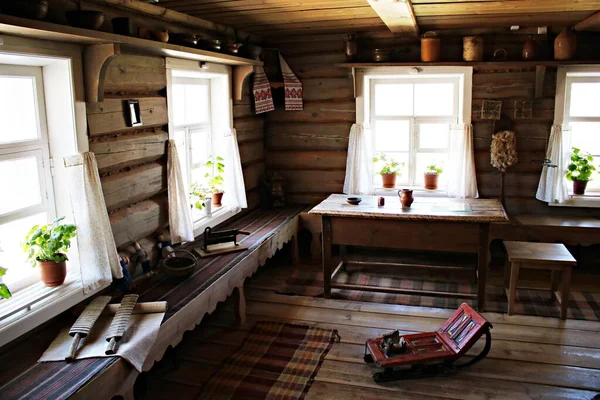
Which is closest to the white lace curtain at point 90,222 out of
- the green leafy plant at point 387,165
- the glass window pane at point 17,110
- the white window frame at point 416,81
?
the glass window pane at point 17,110

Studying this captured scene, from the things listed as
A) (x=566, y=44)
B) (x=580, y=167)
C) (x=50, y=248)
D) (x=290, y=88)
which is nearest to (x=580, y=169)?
(x=580, y=167)

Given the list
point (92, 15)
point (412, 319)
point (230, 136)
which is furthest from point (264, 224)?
point (92, 15)

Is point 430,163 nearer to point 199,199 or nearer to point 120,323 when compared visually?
point 199,199

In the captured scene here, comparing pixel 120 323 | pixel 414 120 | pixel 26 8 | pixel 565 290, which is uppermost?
pixel 26 8

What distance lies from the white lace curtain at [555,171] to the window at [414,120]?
1.01 meters

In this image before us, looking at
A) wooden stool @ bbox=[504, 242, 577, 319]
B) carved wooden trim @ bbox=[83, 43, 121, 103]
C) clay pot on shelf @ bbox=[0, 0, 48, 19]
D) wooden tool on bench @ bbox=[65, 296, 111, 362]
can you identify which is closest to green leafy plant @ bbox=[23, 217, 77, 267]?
wooden tool on bench @ bbox=[65, 296, 111, 362]

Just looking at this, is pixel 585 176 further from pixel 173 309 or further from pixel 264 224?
pixel 173 309

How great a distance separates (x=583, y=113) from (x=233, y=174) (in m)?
3.68

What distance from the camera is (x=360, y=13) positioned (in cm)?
496

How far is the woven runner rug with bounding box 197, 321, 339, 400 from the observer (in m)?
3.62

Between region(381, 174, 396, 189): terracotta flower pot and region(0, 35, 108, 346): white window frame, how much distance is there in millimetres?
3639

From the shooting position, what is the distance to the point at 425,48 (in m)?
5.77

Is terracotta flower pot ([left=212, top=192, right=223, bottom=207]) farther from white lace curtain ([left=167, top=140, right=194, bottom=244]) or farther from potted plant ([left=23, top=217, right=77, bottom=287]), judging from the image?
potted plant ([left=23, top=217, right=77, bottom=287])

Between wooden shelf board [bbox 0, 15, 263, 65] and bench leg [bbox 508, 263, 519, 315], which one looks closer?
wooden shelf board [bbox 0, 15, 263, 65]
